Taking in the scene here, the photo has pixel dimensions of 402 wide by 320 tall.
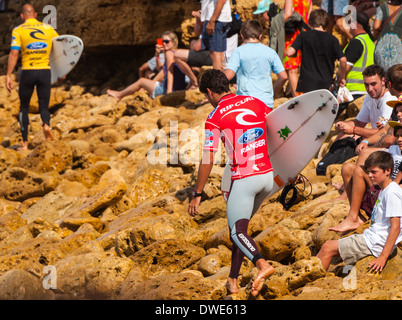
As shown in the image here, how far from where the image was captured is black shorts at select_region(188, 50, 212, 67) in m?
12.2

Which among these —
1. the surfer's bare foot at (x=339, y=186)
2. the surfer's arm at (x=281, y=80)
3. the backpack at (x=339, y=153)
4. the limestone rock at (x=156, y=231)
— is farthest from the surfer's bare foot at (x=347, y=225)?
the surfer's arm at (x=281, y=80)

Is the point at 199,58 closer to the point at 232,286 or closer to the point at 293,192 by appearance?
the point at 293,192

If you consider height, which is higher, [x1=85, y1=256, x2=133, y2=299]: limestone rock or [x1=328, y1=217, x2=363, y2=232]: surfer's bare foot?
[x1=328, y1=217, x2=363, y2=232]: surfer's bare foot

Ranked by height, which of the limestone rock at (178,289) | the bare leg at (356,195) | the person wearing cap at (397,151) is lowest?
the limestone rock at (178,289)

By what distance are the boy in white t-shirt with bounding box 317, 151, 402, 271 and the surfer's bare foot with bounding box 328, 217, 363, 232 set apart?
0.41m

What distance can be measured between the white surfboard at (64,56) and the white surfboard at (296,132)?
6142 millimetres

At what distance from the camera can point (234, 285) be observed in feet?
18.6

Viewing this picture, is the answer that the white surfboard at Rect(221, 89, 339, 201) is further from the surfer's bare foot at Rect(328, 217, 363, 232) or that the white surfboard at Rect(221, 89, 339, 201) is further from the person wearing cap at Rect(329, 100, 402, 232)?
the surfer's bare foot at Rect(328, 217, 363, 232)

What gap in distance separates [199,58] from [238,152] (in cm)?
665

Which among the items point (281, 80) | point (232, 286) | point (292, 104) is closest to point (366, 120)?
point (292, 104)

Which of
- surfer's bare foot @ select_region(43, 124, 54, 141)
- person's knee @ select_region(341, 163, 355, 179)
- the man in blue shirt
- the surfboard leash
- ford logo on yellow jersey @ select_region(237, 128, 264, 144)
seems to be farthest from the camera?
surfer's bare foot @ select_region(43, 124, 54, 141)

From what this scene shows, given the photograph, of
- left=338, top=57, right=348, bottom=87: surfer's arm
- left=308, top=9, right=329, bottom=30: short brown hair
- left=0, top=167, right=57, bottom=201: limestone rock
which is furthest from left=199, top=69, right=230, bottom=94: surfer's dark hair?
left=0, top=167, right=57, bottom=201: limestone rock

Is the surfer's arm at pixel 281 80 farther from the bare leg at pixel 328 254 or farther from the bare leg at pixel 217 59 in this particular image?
the bare leg at pixel 328 254

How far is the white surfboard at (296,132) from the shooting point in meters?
6.65
